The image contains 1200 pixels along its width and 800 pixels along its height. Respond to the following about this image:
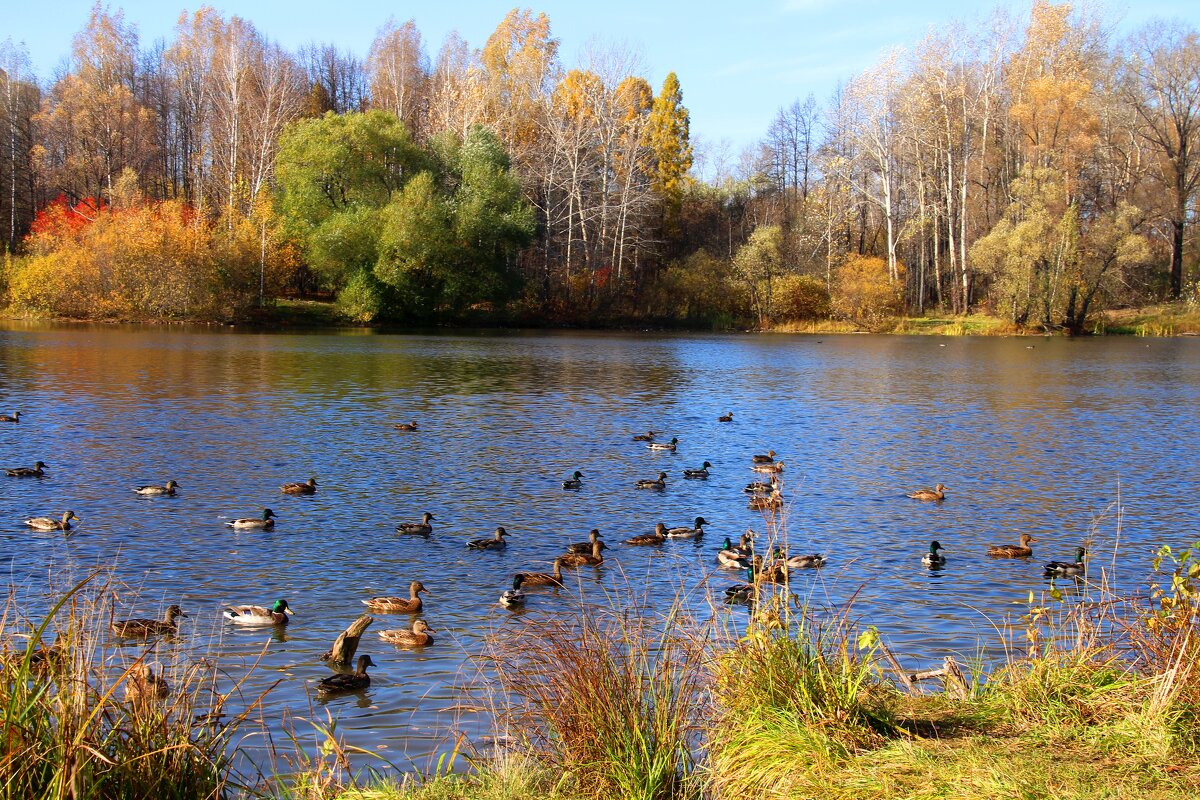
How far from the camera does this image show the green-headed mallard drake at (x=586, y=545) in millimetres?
13459

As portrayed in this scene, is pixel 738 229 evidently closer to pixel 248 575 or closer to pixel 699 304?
pixel 699 304

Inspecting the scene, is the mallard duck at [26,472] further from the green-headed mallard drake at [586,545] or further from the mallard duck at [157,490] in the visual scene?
the green-headed mallard drake at [586,545]

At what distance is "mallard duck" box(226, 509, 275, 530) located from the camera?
14.5 m

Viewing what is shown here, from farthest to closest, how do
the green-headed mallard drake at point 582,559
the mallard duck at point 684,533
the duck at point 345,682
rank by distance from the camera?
the mallard duck at point 684,533
the green-headed mallard drake at point 582,559
the duck at point 345,682

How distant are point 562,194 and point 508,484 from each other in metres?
57.3

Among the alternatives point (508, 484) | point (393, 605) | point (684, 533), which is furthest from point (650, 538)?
point (508, 484)

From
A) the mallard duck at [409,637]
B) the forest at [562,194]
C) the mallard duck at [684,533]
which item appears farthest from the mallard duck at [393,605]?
the forest at [562,194]

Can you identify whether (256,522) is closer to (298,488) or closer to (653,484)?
(298,488)

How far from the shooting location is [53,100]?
77.8 metres

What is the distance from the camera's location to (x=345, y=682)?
8.58m

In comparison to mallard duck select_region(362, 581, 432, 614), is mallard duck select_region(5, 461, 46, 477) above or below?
above

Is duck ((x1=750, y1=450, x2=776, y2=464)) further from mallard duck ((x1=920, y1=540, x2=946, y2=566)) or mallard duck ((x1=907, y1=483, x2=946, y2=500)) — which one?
mallard duck ((x1=920, y1=540, x2=946, y2=566))

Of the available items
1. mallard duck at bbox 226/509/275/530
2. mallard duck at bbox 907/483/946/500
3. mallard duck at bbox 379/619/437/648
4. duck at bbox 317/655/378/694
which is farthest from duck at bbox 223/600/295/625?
Answer: mallard duck at bbox 907/483/946/500

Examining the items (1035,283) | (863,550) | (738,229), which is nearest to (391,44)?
(738,229)
